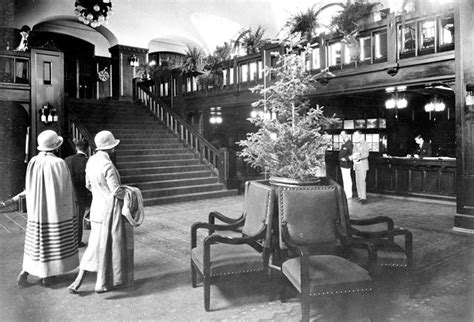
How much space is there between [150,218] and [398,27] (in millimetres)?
6530

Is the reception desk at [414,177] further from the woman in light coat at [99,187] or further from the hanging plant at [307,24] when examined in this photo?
the woman in light coat at [99,187]

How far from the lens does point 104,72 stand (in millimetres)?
18812

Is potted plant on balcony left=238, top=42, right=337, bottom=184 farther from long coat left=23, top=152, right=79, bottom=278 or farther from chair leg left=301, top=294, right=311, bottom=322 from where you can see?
long coat left=23, top=152, right=79, bottom=278

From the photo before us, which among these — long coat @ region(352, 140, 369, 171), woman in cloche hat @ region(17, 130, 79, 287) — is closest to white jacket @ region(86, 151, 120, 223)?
woman in cloche hat @ region(17, 130, 79, 287)

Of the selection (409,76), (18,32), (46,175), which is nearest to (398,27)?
(409,76)

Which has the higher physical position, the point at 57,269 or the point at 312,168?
the point at 312,168

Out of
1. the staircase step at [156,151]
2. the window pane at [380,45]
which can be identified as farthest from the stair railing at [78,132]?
the window pane at [380,45]

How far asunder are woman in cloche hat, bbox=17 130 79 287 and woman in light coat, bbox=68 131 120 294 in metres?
0.32

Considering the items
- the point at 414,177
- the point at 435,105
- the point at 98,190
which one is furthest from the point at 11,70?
the point at 435,105

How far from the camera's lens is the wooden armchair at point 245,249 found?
3627 millimetres

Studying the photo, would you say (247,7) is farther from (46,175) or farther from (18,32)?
(46,175)

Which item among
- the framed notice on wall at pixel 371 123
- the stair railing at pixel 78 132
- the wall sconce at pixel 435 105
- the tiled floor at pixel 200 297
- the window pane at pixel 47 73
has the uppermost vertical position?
the window pane at pixel 47 73

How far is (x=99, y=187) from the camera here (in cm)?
405

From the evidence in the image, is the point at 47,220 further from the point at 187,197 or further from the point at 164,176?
the point at 164,176
